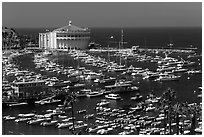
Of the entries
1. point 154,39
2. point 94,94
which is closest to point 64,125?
point 94,94

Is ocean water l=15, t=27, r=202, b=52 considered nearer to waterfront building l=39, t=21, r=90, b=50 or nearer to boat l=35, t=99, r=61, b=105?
waterfront building l=39, t=21, r=90, b=50

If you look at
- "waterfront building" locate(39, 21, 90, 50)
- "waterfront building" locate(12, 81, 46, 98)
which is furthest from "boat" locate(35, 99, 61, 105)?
"waterfront building" locate(39, 21, 90, 50)

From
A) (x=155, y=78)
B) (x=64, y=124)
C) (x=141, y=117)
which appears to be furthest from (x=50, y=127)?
(x=155, y=78)

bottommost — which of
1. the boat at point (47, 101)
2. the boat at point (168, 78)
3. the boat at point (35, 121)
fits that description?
the boat at point (35, 121)

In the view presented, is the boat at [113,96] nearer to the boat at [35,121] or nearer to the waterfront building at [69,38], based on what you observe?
the boat at [35,121]

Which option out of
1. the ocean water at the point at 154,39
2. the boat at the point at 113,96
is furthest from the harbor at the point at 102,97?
the ocean water at the point at 154,39

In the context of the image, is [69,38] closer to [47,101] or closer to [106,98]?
[106,98]

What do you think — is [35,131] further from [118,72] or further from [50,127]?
[118,72]
